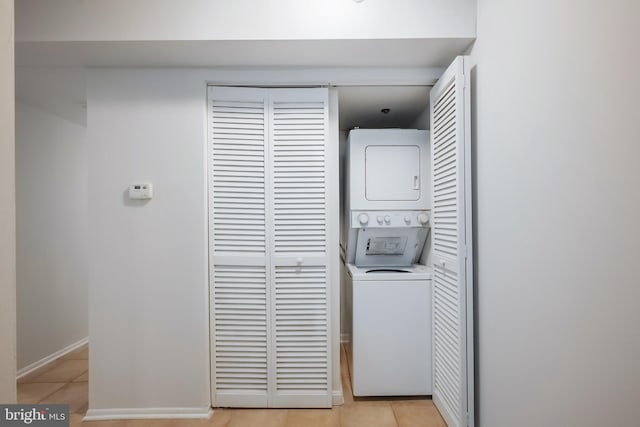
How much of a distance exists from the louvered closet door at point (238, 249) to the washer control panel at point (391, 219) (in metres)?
0.81

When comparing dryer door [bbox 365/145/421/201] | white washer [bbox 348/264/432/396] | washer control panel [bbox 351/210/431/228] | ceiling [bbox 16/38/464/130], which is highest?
ceiling [bbox 16/38/464/130]

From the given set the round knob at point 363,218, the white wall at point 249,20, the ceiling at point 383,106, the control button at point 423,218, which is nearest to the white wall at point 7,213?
the white wall at point 249,20

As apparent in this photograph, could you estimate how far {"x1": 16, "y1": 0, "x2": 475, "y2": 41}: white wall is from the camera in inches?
74.3

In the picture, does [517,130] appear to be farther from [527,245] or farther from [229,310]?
[229,310]

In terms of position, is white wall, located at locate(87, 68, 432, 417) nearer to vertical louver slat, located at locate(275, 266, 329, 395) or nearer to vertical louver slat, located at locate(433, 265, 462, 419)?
vertical louver slat, located at locate(275, 266, 329, 395)

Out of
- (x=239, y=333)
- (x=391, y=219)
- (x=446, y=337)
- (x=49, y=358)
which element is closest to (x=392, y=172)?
(x=391, y=219)

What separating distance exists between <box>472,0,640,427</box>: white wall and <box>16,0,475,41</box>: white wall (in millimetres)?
268

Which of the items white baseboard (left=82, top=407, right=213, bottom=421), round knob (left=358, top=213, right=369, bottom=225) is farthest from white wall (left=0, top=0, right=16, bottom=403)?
round knob (left=358, top=213, right=369, bottom=225)

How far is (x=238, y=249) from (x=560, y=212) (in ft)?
5.87

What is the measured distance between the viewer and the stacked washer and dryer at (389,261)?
238 centimetres

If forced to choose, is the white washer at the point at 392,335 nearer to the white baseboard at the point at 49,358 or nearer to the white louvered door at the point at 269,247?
the white louvered door at the point at 269,247

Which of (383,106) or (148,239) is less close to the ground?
(383,106)

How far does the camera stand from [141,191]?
219cm

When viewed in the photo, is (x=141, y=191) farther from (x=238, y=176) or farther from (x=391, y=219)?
(x=391, y=219)
